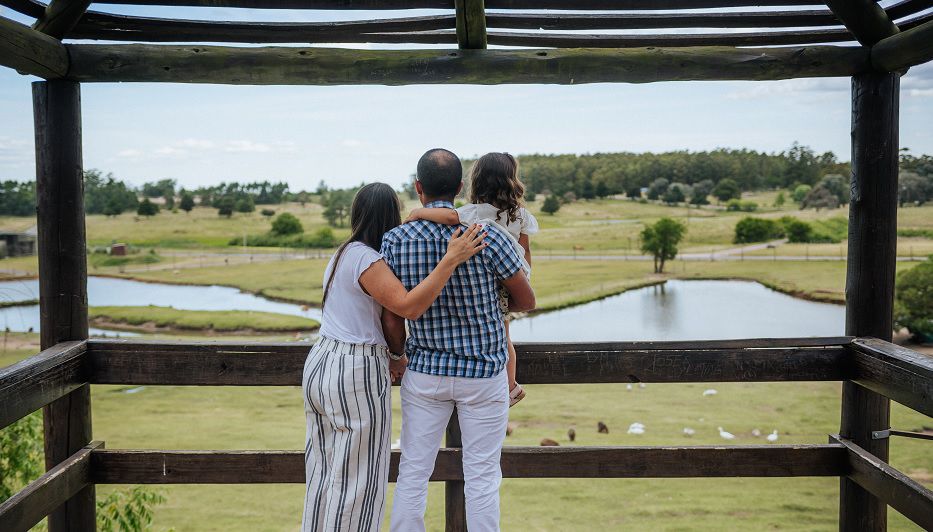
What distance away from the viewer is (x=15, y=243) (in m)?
24.1

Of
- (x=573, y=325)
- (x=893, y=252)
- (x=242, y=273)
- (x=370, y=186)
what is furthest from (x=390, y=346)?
(x=242, y=273)

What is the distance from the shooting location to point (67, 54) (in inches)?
102

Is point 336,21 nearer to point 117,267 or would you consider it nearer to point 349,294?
point 349,294

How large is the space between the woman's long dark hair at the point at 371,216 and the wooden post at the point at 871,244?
1.96 metres

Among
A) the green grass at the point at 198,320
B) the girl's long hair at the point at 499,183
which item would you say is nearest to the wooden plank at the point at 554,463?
the girl's long hair at the point at 499,183

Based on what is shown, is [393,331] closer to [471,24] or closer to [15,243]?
[471,24]

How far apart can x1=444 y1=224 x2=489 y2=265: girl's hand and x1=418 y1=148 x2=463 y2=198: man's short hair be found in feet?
0.47

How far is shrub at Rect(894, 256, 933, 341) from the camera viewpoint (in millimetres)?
18156

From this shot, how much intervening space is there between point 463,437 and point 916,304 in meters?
21.0

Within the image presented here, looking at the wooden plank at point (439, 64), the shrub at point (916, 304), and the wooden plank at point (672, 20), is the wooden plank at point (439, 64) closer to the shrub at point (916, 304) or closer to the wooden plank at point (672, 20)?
the wooden plank at point (672, 20)

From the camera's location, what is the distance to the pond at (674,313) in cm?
3284

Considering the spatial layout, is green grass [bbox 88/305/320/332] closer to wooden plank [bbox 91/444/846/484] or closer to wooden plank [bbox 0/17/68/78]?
wooden plank [bbox 91/444/846/484]

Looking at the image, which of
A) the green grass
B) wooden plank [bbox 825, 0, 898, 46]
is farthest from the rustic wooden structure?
the green grass

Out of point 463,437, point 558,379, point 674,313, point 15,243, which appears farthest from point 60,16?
point 674,313
